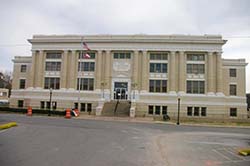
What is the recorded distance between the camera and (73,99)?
4741 cm

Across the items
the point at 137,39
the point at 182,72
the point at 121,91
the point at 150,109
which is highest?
the point at 137,39

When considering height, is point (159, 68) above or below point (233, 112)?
above

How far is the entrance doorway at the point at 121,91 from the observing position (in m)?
47.7

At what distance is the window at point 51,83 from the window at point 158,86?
18049mm

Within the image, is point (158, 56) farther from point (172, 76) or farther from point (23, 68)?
point (23, 68)

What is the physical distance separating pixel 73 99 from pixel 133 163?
1573 inches

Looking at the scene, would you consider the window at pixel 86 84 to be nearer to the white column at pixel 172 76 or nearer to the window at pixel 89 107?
the window at pixel 89 107

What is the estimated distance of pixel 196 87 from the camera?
4638 centimetres

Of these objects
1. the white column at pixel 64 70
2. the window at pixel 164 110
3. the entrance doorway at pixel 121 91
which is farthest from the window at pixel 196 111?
the white column at pixel 64 70

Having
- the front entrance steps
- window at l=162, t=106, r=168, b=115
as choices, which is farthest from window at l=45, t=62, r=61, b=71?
window at l=162, t=106, r=168, b=115

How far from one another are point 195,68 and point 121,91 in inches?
573

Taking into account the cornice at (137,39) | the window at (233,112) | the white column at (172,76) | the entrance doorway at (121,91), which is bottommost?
the window at (233,112)

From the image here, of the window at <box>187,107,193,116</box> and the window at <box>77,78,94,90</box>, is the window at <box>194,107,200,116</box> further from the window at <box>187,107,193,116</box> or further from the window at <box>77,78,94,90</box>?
the window at <box>77,78,94,90</box>

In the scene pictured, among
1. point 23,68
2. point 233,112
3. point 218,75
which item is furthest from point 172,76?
point 23,68
